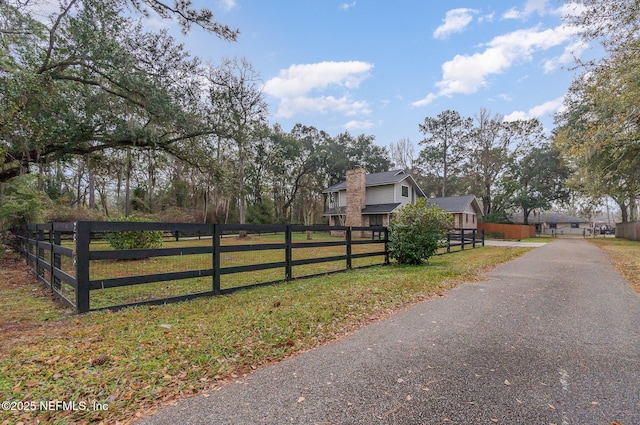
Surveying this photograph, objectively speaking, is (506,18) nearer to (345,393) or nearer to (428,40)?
(428,40)

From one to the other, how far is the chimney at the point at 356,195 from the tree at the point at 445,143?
17.7m

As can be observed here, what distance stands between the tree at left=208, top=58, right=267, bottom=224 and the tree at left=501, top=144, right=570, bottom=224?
30.4 metres

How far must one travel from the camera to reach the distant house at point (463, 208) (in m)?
28.9

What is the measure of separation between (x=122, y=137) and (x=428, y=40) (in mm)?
11549

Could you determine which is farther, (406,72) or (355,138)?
(355,138)

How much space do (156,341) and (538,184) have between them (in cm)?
4332

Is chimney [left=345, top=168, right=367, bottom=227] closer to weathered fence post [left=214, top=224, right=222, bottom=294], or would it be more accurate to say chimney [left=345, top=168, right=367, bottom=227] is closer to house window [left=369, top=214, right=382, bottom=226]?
house window [left=369, top=214, right=382, bottom=226]

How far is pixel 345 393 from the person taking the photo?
8.14 feet

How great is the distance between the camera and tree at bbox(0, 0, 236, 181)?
7882 mm

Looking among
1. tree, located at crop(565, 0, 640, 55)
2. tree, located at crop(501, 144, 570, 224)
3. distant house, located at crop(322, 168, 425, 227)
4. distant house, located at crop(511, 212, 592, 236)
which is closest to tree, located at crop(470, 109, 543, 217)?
tree, located at crop(501, 144, 570, 224)

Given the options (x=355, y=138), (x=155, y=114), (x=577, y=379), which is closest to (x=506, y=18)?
(x=577, y=379)

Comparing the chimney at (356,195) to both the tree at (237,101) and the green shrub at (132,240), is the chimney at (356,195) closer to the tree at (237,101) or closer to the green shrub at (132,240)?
the tree at (237,101)

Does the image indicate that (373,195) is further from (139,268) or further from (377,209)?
(139,268)

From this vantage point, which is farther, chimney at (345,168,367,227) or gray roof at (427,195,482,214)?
gray roof at (427,195,482,214)
